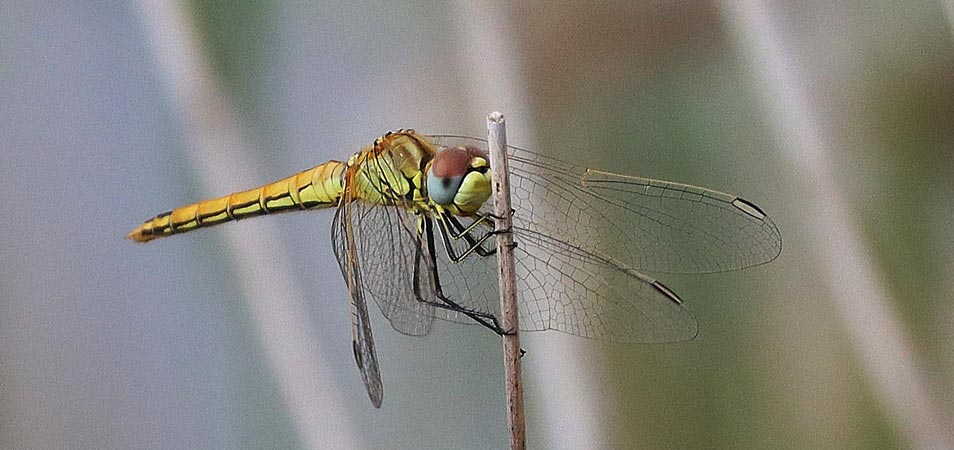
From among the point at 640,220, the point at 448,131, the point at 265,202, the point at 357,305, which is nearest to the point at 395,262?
the point at 357,305

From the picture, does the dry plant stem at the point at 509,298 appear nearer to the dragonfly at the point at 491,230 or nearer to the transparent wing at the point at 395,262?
the dragonfly at the point at 491,230

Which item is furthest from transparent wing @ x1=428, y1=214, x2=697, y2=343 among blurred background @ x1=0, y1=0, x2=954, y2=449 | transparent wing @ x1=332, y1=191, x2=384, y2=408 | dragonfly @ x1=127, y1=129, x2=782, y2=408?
blurred background @ x1=0, y1=0, x2=954, y2=449

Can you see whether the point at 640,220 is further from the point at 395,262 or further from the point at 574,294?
the point at 395,262

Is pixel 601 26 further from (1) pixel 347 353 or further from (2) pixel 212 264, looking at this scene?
(2) pixel 212 264

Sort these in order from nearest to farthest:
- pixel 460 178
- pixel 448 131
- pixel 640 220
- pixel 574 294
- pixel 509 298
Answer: pixel 509 298 → pixel 460 178 → pixel 640 220 → pixel 574 294 → pixel 448 131

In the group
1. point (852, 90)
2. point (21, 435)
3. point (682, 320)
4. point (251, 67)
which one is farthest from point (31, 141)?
point (852, 90)

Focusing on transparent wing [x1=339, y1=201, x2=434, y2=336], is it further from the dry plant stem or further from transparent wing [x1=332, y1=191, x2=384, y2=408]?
the dry plant stem
